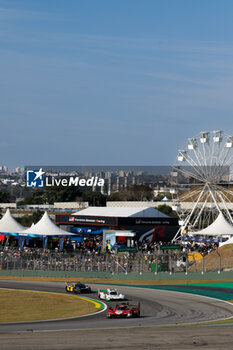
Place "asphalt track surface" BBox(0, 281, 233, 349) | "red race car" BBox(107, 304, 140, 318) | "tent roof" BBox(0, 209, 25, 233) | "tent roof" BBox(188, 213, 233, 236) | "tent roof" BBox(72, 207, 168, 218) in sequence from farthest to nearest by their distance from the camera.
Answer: "tent roof" BBox(72, 207, 168, 218) → "tent roof" BBox(0, 209, 25, 233) → "tent roof" BBox(188, 213, 233, 236) → "red race car" BBox(107, 304, 140, 318) → "asphalt track surface" BBox(0, 281, 233, 349)

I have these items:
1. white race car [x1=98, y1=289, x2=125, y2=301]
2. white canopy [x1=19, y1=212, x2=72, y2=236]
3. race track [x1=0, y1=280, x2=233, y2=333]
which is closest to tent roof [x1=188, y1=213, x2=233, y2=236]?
white canopy [x1=19, y1=212, x2=72, y2=236]

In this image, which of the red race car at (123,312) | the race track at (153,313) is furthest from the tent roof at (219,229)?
the red race car at (123,312)

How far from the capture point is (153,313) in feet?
116

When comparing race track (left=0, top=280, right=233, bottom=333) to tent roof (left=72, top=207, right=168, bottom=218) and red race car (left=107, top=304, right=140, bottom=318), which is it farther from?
tent roof (left=72, top=207, right=168, bottom=218)

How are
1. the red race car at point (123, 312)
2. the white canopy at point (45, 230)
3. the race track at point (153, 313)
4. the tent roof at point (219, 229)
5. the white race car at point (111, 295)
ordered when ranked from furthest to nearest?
the white canopy at point (45, 230) → the tent roof at point (219, 229) → the white race car at point (111, 295) → the red race car at point (123, 312) → the race track at point (153, 313)

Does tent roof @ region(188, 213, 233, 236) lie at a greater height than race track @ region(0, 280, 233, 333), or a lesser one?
greater

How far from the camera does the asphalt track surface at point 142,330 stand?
23.3m

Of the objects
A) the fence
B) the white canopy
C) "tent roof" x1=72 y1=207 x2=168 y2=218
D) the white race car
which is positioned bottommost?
the white race car

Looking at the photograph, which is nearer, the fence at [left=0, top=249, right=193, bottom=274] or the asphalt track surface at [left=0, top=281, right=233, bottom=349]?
the asphalt track surface at [left=0, top=281, right=233, bottom=349]

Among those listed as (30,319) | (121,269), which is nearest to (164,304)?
(30,319)

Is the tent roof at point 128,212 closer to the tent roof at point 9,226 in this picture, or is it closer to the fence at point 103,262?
the tent roof at point 9,226

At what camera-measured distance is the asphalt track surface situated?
23328 mm

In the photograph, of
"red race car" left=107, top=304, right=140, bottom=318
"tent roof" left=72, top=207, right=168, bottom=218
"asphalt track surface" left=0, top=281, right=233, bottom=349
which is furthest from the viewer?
"tent roof" left=72, top=207, right=168, bottom=218

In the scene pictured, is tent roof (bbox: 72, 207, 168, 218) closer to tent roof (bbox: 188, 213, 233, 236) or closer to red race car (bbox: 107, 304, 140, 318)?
tent roof (bbox: 188, 213, 233, 236)
